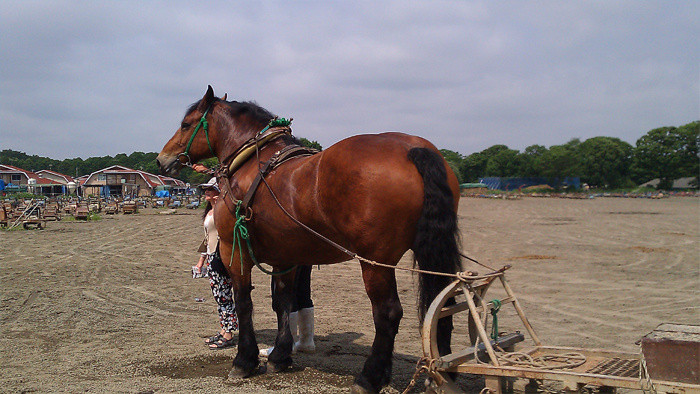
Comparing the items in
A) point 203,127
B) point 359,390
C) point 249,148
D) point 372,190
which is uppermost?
point 203,127

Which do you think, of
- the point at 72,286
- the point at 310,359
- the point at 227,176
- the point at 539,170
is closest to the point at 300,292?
the point at 310,359

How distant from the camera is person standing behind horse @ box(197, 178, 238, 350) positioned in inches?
217

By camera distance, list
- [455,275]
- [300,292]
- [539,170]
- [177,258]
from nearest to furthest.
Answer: [455,275] → [300,292] → [177,258] → [539,170]

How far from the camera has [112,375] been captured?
446cm

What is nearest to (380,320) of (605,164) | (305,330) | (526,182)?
(305,330)

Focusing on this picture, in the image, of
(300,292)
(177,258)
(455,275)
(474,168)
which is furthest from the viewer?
(474,168)

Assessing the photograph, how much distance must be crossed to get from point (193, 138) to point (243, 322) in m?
2.05

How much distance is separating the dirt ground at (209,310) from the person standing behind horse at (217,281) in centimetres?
26

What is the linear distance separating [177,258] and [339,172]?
34.6 feet

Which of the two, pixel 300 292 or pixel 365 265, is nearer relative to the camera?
pixel 365 265

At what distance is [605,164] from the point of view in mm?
76375

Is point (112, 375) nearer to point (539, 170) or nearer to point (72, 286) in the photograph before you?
point (72, 286)

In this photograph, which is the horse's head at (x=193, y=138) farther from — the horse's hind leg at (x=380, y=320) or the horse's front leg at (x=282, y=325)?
the horse's hind leg at (x=380, y=320)

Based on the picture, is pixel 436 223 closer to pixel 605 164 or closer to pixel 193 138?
pixel 193 138
